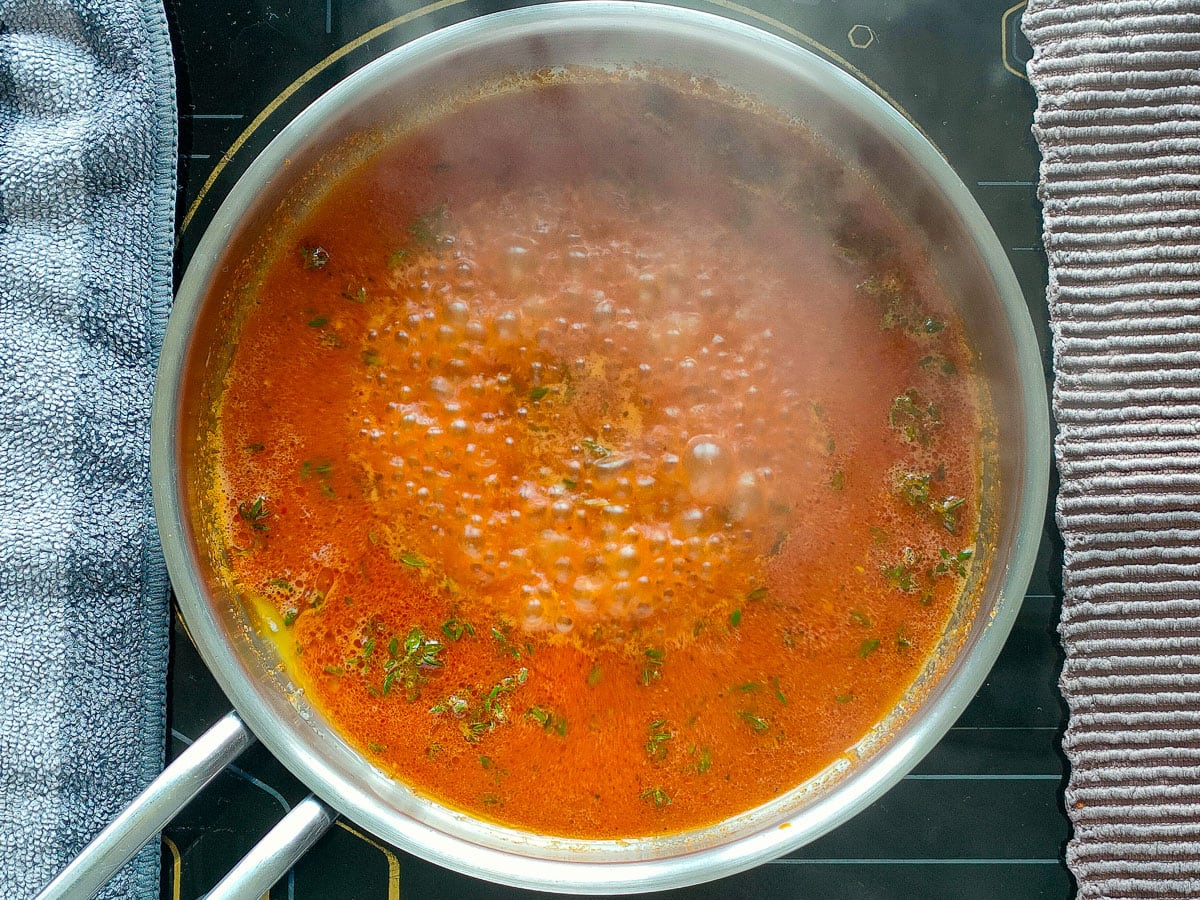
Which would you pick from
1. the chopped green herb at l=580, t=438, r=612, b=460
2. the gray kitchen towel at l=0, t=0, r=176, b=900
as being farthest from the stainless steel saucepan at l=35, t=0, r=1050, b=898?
the chopped green herb at l=580, t=438, r=612, b=460

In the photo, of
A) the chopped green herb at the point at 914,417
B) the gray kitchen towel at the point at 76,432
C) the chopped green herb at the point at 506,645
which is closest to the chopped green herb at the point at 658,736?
the chopped green herb at the point at 506,645

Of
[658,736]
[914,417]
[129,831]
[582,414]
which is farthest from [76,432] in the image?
[914,417]

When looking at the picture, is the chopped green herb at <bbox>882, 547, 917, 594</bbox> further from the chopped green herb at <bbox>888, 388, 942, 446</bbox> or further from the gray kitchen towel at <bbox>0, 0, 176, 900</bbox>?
the gray kitchen towel at <bbox>0, 0, 176, 900</bbox>

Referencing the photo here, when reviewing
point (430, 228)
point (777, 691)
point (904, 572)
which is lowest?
point (777, 691)

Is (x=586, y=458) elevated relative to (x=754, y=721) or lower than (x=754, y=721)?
elevated

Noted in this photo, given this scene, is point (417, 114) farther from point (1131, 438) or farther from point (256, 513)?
point (1131, 438)

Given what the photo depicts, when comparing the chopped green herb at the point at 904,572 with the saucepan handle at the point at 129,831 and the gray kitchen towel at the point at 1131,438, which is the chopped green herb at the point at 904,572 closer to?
the gray kitchen towel at the point at 1131,438
